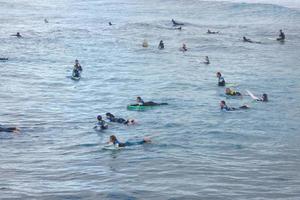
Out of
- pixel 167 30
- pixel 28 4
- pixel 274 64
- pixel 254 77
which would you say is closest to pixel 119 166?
pixel 254 77

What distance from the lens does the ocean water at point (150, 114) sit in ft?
79.4

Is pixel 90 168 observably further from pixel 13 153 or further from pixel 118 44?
pixel 118 44

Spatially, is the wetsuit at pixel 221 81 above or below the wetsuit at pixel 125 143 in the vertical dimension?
above

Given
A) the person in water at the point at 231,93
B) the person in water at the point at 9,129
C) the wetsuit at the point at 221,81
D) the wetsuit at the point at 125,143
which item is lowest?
the wetsuit at the point at 125,143

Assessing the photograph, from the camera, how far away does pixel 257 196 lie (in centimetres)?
2259

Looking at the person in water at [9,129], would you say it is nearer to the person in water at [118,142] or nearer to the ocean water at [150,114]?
the ocean water at [150,114]

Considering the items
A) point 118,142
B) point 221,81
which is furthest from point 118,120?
point 221,81

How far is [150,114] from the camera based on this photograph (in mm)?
36688

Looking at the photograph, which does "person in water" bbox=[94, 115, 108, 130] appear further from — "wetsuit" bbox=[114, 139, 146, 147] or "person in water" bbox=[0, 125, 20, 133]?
"person in water" bbox=[0, 125, 20, 133]

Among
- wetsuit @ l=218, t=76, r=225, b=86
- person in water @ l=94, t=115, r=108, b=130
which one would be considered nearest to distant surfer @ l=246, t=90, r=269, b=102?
wetsuit @ l=218, t=76, r=225, b=86

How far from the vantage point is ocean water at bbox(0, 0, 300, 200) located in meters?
24.2

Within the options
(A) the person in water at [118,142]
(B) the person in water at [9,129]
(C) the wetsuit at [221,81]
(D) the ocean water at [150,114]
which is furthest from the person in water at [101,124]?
(C) the wetsuit at [221,81]

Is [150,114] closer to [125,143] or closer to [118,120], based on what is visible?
[118,120]

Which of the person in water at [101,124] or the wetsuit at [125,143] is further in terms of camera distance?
the person in water at [101,124]
